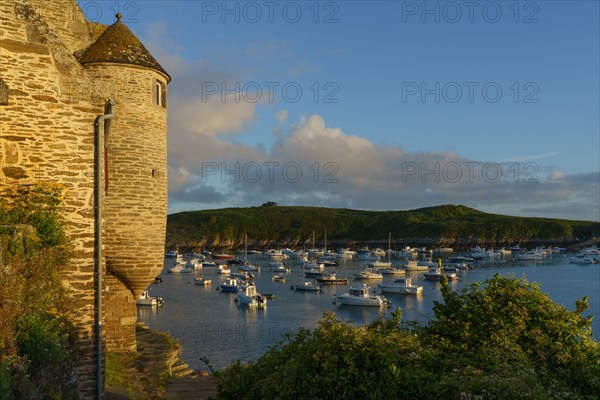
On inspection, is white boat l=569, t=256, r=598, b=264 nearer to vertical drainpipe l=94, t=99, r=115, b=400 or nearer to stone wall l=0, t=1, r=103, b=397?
vertical drainpipe l=94, t=99, r=115, b=400

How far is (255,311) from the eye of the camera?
56.2m

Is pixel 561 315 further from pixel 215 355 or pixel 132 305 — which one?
pixel 215 355

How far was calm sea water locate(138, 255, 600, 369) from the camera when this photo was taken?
39.6m

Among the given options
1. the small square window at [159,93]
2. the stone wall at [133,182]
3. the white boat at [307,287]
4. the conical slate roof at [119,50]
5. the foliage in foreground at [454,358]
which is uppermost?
the conical slate roof at [119,50]

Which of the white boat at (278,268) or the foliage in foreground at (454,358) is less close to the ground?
the foliage in foreground at (454,358)

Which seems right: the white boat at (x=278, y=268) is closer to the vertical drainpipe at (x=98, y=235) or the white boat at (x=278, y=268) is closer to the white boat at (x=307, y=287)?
the white boat at (x=307, y=287)

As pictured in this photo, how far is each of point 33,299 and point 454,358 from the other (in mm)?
7579

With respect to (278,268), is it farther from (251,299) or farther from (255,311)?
(255,311)

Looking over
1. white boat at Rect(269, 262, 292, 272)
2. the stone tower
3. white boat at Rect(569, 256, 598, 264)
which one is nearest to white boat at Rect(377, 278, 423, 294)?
white boat at Rect(269, 262, 292, 272)

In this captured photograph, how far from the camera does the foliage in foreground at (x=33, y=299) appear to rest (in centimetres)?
872

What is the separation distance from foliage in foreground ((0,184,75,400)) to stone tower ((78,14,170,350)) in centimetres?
497

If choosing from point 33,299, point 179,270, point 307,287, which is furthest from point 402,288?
point 33,299

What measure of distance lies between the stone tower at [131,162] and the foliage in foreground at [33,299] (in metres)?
4.97

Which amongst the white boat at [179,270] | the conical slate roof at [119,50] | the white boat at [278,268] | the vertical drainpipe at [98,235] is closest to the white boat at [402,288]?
the white boat at [278,268]
